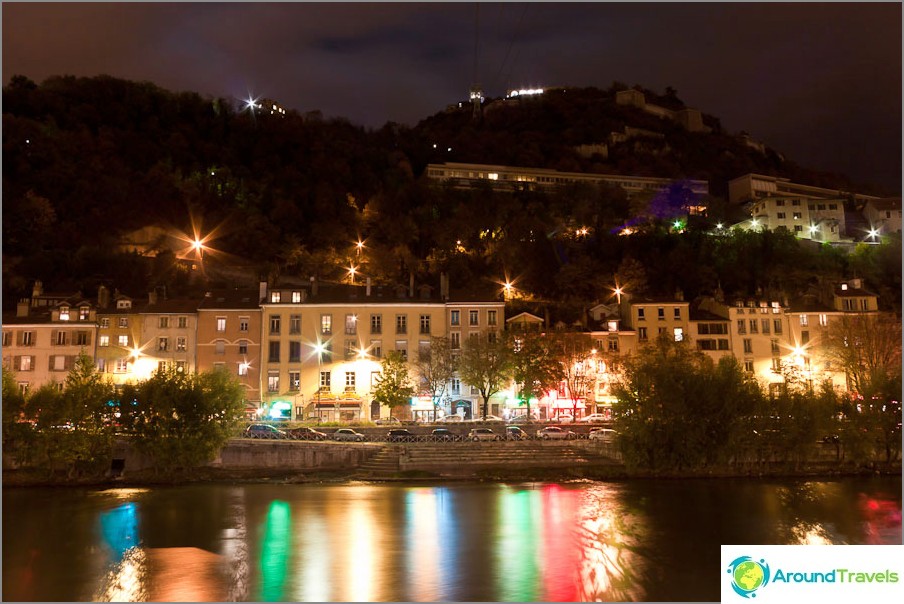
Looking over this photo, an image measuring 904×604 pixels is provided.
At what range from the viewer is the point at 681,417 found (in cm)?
3544

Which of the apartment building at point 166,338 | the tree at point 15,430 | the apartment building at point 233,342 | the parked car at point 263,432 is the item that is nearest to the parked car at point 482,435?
the parked car at point 263,432

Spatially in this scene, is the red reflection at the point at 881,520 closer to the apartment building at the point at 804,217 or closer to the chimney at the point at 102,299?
the chimney at the point at 102,299

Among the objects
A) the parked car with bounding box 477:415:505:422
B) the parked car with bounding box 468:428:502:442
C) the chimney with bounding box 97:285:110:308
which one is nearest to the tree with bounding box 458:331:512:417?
the parked car with bounding box 477:415:505:422

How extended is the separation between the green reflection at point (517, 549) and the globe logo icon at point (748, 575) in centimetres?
765

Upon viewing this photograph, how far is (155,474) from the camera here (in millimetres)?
35812

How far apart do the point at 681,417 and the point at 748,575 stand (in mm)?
23438

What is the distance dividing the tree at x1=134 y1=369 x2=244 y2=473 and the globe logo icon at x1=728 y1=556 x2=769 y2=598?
27.9 meters

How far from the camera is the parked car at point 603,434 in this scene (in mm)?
37050

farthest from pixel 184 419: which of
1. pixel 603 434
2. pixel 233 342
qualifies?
pixel 603 434

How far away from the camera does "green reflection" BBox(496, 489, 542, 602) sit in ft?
65.6

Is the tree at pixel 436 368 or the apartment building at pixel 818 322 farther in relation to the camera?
the apartment building at pixel 818 322

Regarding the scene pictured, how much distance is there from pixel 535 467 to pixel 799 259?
42.0 meters

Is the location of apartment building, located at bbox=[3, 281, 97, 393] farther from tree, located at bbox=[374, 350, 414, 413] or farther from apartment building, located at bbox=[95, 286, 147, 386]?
tree, located at bbox=[374, 350, 414, 413]

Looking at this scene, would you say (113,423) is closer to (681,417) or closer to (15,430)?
(15,430)
